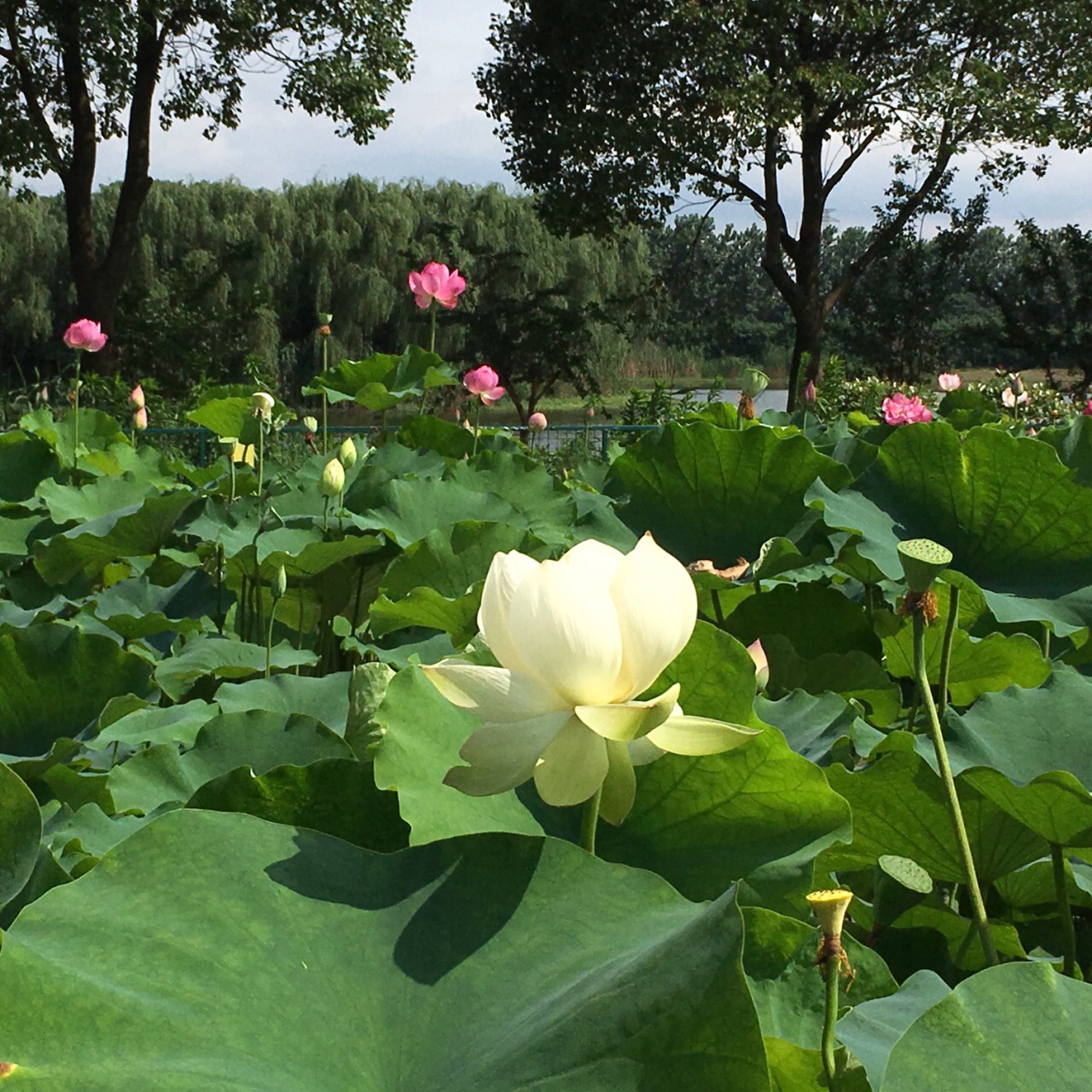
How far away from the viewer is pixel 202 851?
1.23 ft

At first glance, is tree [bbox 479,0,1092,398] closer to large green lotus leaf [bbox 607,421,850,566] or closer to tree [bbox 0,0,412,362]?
tree [bbox 0,0,412,362]

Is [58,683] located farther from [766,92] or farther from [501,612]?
[766,92]

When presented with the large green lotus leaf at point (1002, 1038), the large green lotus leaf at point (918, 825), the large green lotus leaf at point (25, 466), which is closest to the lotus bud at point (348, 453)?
the large green lotus leaf at point (25, 466)

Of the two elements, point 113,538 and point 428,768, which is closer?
point 428,768

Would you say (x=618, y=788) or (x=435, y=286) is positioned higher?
(x=435, y=286)

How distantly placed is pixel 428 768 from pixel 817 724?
29cm

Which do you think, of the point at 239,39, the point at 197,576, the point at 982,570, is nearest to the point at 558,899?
the point at 982,570

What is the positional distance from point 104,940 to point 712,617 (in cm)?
85

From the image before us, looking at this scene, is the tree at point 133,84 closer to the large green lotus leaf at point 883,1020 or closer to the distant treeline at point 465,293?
the distant treeline at point 465,293

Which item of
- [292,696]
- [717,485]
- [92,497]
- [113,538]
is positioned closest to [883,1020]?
[292,696]

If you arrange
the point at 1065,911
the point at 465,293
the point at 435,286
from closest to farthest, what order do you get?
1. the point at 1065,911
2. the point at 435,286
3. the point at 465,293

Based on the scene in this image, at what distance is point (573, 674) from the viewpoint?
362 millimetres

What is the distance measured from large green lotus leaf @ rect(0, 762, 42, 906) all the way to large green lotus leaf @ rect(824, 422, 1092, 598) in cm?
80

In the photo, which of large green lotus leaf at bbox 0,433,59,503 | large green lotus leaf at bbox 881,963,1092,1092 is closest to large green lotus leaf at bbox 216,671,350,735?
large green lotus leaf at bbox 881,963,1092,1092
